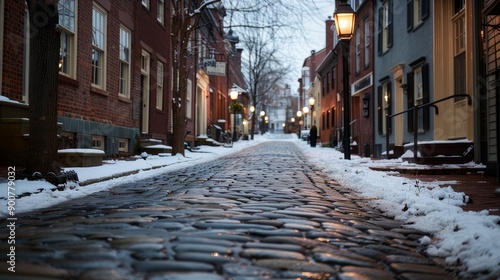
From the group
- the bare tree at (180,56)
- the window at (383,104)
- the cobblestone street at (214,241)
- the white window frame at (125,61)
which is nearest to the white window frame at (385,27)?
the window at (383,104)

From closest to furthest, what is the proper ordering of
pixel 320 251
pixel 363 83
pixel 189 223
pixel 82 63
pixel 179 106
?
1. pixel 320 251
2. pixel 189 223
3. pixel 82 63
4. pixel 179 106
5. pixel 363 83

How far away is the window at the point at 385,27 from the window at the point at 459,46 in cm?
553

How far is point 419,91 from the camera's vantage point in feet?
46.8

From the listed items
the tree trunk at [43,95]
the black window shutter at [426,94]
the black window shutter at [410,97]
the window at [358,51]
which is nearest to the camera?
the tree trunk at [43,95]

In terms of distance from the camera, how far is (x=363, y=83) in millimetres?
21922

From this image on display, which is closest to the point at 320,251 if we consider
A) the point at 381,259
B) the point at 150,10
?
the point at 381,259

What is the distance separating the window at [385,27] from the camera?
1733 centimetres

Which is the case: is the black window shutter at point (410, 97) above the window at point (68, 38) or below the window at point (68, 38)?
below

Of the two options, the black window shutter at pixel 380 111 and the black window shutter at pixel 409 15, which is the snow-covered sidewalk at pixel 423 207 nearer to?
the black window shutter at pixel 409 15

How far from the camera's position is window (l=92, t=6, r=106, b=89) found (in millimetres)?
13452

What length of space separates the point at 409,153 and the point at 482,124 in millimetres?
2427

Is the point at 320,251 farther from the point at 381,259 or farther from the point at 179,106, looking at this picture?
the point at 179,106

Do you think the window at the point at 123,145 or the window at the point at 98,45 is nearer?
the window at the point at 98,45

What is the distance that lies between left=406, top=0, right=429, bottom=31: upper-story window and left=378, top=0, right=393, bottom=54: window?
2.15 metres
